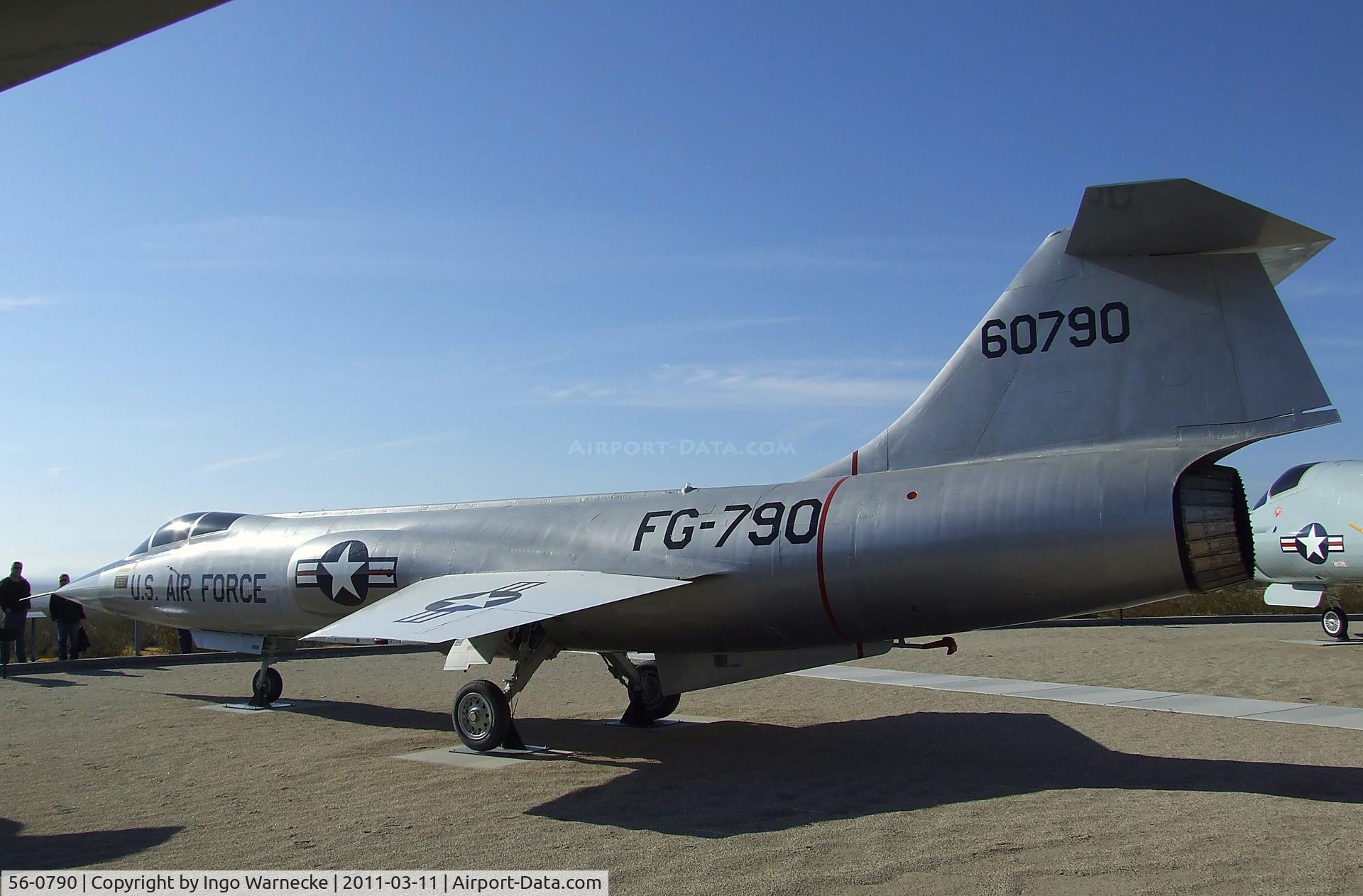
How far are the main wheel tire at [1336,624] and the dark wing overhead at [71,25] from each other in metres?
20.5

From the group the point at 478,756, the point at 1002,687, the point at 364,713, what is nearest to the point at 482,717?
the point at 478,756

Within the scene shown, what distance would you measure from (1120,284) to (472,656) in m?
5.93

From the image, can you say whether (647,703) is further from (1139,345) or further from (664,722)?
(1139,345)

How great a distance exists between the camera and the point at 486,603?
8141 mm

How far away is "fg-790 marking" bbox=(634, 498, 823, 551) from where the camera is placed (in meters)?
7.68

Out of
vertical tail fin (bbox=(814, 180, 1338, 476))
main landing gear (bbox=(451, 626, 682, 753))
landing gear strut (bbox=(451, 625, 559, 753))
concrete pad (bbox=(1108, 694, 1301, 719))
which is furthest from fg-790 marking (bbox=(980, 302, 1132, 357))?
concrete pad (bbox=(1108, 694, 1301, 719))

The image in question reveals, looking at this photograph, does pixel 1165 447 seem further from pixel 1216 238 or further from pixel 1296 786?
pixel 1296 786

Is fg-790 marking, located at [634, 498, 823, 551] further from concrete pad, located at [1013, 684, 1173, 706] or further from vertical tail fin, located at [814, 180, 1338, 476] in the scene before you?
concrete pad, located at [1013, 684, 1173, 706]

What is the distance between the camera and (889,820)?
19.9 feet

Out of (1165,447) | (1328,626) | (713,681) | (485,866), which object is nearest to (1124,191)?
(1165,447)

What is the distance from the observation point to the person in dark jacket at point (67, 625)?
1644 centimetres

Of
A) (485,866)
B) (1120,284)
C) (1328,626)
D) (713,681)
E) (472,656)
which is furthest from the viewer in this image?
(1328,626)

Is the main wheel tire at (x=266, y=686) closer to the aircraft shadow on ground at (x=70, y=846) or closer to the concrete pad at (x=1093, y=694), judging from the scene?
the aircraft shadow on ground at (x=70, y=846)

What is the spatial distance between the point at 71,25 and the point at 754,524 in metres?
5.75
